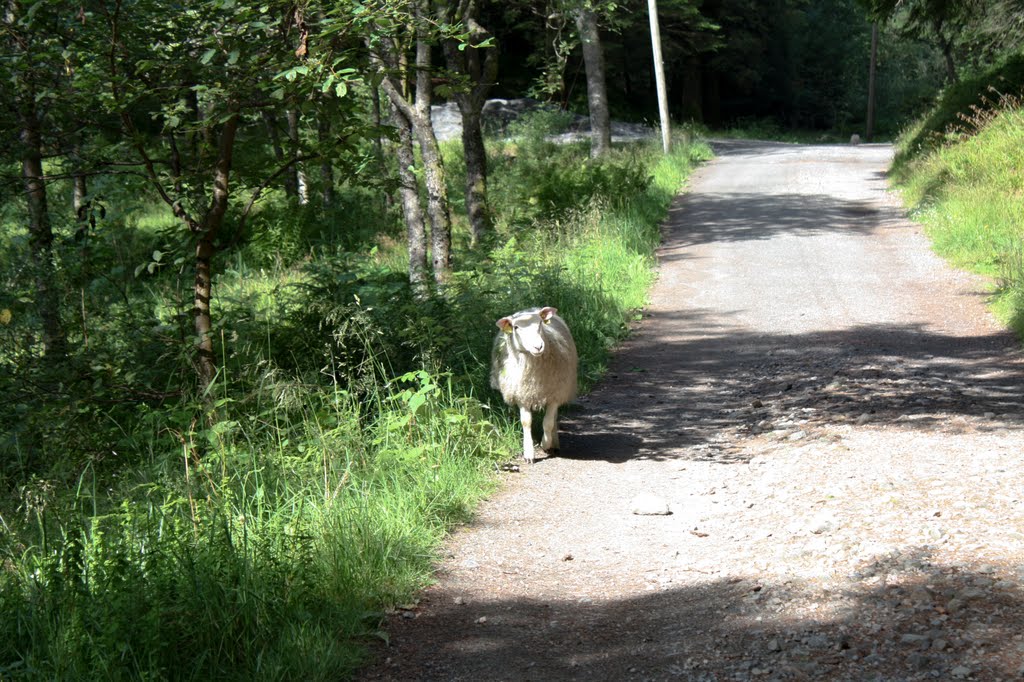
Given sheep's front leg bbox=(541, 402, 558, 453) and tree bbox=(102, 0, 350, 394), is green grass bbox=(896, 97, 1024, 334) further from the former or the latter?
tree bbox=(102, 0, 350, 394)

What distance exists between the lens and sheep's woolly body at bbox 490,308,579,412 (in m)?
8.42

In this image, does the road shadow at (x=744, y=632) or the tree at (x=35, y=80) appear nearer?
the road shadow at (x=744, y=632)

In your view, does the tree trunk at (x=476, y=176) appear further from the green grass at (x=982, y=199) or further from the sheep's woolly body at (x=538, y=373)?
the sheep's woolly body at (x=538, y=373)

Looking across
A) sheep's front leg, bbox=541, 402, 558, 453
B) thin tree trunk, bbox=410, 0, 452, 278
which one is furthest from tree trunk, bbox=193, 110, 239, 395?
thin tree trunk, bbox=410, 0, 452, 278

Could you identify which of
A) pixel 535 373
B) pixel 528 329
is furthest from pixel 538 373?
pixel 528 329

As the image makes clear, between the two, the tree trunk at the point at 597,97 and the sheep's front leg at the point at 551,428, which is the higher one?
the tree trunk at the point at 597,97

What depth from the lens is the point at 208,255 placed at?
796 centimetres

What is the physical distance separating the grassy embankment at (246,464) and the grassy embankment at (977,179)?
5.87m

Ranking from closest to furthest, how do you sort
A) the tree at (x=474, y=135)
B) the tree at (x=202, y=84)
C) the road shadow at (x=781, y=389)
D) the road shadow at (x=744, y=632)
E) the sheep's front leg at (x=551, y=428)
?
the road shadow at (x=744, y=632), the tree at (x=202, y=84), the sheep's front leg at (x=551, y=428), the road shadow at (x=781, y=389), the tree at (x=474, y=135)

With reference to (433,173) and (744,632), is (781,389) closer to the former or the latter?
(744,632)

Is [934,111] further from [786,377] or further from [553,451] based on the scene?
[553,451]

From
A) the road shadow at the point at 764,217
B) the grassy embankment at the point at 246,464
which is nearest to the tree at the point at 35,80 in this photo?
the grassy embankment at the point at 246,464

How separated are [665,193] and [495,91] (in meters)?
27.9

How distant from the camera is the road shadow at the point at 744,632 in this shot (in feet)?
14.8
